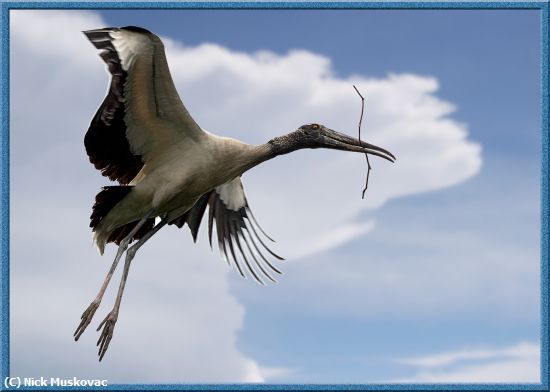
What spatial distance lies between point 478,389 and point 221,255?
3.88 meters

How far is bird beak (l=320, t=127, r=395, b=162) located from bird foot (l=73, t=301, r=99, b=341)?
292cm

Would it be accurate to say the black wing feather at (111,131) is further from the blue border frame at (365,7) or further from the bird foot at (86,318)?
the bird foot at (86,318)

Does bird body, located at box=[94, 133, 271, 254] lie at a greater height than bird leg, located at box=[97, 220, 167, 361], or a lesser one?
greater

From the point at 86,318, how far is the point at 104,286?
0.38 metres

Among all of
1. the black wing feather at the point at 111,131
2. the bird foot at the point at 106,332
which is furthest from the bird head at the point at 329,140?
the bird foot at the point at 106,332

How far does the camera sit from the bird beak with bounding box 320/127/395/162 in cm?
905

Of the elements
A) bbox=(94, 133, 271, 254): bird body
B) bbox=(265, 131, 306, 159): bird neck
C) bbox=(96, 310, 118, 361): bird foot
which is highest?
bbox=(265, 131, 306, 159): bird neck

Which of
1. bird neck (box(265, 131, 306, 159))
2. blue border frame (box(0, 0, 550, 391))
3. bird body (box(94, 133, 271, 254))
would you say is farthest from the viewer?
bird neck (box(265, 131, 306, 159))

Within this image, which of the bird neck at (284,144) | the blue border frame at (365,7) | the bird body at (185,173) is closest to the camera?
the blue border frame at (365,7)

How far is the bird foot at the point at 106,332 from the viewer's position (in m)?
8.24

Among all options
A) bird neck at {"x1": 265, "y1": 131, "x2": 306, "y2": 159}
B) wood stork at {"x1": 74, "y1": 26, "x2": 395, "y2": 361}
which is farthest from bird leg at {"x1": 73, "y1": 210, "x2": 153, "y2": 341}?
bird neck at {"x1": 265, "y1": 131, "x2": 306, "y2": 159}

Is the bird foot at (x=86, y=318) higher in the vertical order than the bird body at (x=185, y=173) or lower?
lower

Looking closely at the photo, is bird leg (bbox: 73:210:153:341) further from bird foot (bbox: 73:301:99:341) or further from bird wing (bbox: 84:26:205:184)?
bird wing (bbox: 84:26:205:184)

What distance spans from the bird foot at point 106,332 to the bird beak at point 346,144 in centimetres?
283
